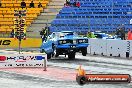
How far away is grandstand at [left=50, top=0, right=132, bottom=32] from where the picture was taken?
50.5m

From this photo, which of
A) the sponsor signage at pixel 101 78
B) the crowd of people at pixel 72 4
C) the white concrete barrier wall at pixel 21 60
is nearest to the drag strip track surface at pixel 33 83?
the sponsor signage at pixel 101 78

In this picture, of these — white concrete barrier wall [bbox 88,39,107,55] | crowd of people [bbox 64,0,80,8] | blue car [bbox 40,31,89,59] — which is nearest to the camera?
blue car [bbox 40,31,89,59]

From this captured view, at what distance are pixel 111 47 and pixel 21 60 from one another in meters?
10.6

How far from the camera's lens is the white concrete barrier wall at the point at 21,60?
72.3 feet

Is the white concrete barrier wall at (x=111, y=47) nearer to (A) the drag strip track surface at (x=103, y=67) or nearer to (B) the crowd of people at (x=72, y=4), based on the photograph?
(A) the drag strip track surface at (x=103, y=67)

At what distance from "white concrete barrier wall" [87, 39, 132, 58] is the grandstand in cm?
1574

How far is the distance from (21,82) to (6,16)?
124 feet

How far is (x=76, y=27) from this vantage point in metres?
50.4

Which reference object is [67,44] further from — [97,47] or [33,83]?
[33,83]

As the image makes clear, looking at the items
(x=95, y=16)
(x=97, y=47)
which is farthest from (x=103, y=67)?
(x=95, y=16)

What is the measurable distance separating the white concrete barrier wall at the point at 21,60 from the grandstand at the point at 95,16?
2740 cm

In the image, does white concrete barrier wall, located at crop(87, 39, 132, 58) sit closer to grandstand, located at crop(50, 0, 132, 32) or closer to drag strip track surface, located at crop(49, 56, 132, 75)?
drag strip track surface, located at crop(49, 56, 132, 75)

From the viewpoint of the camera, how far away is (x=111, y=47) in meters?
31.6

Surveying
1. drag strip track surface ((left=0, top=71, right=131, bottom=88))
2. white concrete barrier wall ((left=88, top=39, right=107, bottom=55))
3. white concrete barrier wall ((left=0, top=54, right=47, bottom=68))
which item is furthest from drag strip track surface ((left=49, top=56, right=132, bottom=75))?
white concrete barrier wall ((left=88, top=39, right=107, bottom=55))
